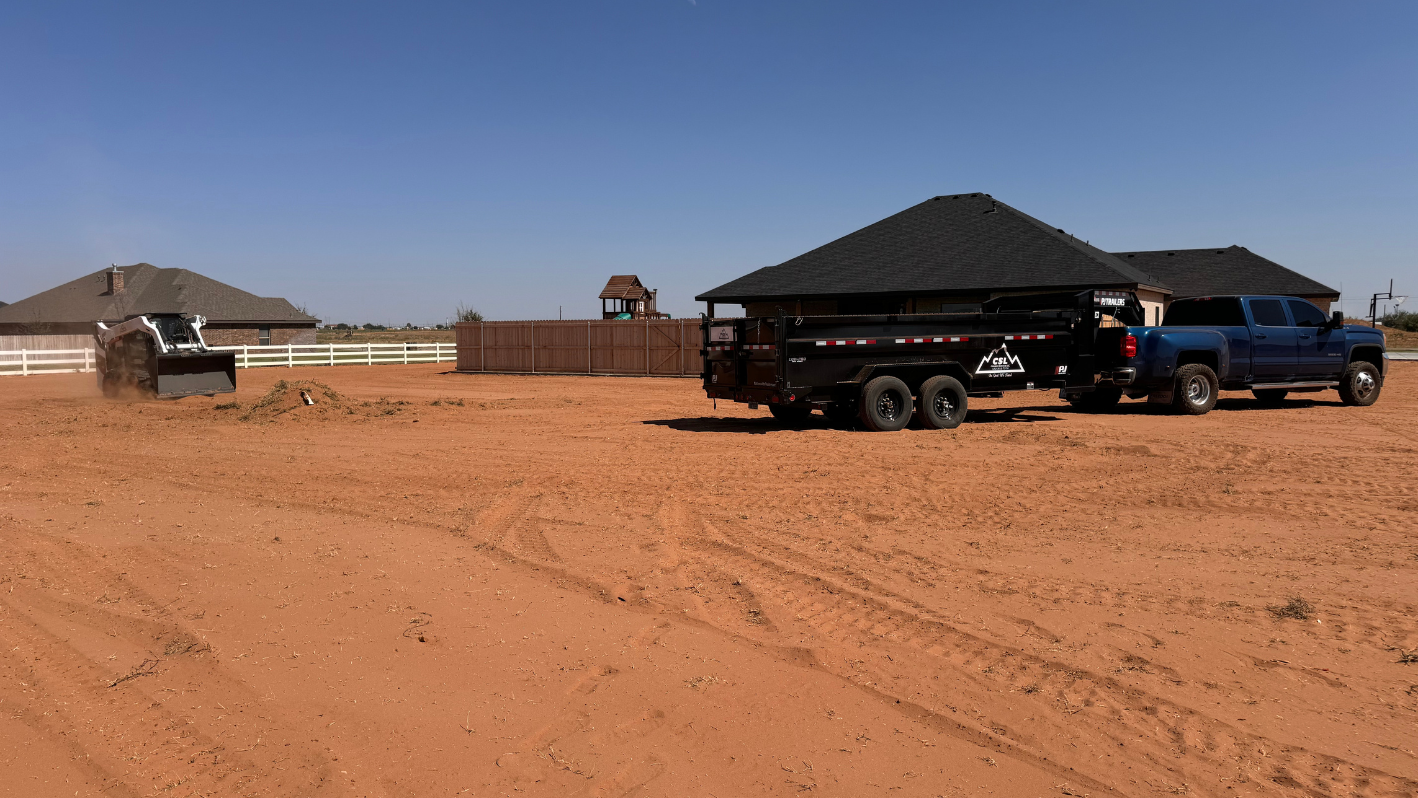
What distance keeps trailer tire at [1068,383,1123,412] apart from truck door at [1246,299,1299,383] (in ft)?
8.16

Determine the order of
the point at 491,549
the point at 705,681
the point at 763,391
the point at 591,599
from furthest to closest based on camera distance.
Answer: the point at 763,391
the point at 491,549
the point at 591,599
the point at 705,681

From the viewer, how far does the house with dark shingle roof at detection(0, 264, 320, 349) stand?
4678 cm

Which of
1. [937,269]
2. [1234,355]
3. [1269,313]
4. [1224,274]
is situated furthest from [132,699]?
[1224,274]

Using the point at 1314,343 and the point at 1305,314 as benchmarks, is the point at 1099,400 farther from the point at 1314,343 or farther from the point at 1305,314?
the point at 1305,314

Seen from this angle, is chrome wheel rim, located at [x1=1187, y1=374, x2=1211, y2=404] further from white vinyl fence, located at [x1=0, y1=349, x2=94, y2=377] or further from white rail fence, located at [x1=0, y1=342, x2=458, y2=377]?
white vinyl fence, located at [x1=0, y1=349, x2=94, y2=377]

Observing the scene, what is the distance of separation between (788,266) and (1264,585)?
1024 inches

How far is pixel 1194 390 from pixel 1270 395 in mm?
3410

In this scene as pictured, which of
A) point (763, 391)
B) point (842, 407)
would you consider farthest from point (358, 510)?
point (842, 407)

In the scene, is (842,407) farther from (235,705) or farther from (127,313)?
(127,313)

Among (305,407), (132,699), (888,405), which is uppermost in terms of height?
(888,405)

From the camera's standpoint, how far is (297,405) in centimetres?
1669

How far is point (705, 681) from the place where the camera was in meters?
4.30

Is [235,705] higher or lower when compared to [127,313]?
lower

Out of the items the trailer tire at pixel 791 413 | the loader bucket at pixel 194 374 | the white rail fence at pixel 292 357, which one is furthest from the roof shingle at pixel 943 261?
the white rail fence at pixel 292 357
